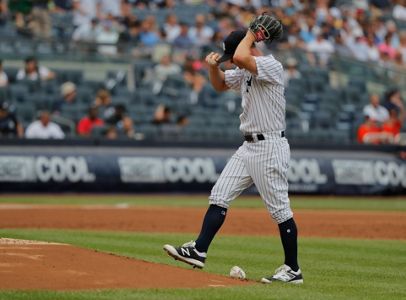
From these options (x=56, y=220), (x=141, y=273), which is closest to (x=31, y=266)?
(x=141, y=273)

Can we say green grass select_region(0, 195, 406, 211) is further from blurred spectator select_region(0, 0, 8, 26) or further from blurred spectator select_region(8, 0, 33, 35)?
blurred spectator select_region(8, 0, 33, 35)

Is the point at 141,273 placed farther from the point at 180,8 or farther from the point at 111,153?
the point at 180,8

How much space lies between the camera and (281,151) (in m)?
8.41

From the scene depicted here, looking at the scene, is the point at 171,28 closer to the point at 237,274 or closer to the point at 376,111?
the point at 376,111

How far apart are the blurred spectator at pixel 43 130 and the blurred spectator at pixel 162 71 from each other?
253 centimetres

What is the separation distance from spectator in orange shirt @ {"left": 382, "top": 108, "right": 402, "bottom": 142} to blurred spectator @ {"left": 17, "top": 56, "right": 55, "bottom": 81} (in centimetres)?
744

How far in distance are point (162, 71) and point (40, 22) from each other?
2.72 metres

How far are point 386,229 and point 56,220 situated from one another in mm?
4599

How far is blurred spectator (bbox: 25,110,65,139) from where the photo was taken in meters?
19.5

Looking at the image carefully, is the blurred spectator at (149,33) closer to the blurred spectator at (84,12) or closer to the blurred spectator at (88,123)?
the blurred spectator at (84,12)

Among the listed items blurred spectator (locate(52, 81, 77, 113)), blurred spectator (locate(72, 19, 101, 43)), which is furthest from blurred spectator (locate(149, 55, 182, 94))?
blurred spectator (locate(52, 81, 77, 113))

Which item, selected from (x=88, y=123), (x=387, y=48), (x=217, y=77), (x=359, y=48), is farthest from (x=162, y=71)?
(x=217, y=77)

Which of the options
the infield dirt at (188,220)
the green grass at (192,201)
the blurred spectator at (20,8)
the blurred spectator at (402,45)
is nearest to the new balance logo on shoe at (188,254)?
the infield dirt at (188,220)

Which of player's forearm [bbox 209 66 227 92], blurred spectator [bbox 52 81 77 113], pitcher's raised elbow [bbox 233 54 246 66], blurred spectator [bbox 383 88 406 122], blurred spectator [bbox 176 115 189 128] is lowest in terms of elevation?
blurred spectator [bbox 176 115 189 128]
